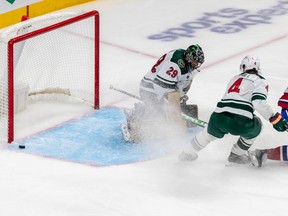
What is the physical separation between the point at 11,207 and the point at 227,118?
1.32 m

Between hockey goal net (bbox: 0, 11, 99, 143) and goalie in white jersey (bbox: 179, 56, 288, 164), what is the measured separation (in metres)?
1.32

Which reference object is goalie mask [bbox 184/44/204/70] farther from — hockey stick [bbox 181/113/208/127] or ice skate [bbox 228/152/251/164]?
ice skate [bbox 228/152/251/164]

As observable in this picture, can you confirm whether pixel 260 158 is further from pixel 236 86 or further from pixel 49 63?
pixel 49 63

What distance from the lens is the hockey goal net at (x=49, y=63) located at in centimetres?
629

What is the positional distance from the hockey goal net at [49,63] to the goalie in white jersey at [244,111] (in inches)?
51.9

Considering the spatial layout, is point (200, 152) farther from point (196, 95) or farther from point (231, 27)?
point (231, 27)

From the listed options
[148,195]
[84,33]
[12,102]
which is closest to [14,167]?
[12,102]

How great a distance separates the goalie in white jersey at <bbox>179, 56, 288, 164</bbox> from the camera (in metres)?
5.53

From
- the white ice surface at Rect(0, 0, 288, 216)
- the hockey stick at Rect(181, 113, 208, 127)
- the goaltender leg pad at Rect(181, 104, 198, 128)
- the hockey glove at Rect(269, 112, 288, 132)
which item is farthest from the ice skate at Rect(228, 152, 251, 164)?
the goaltender leg pad at Rect(181, 104, 198, 128)

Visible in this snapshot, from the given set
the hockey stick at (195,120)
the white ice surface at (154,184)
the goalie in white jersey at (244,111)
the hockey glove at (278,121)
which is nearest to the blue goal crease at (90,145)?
the white ice surface at (154,184)

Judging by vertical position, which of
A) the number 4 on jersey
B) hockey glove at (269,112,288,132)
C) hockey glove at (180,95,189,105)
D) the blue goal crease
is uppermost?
the number 4 on jersey

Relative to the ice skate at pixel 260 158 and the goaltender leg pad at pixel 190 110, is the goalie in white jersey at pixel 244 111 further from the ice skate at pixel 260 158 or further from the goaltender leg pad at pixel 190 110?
the goaltender leg pad at pixel 190 110

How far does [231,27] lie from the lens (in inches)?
353

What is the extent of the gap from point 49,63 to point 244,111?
200 cm
